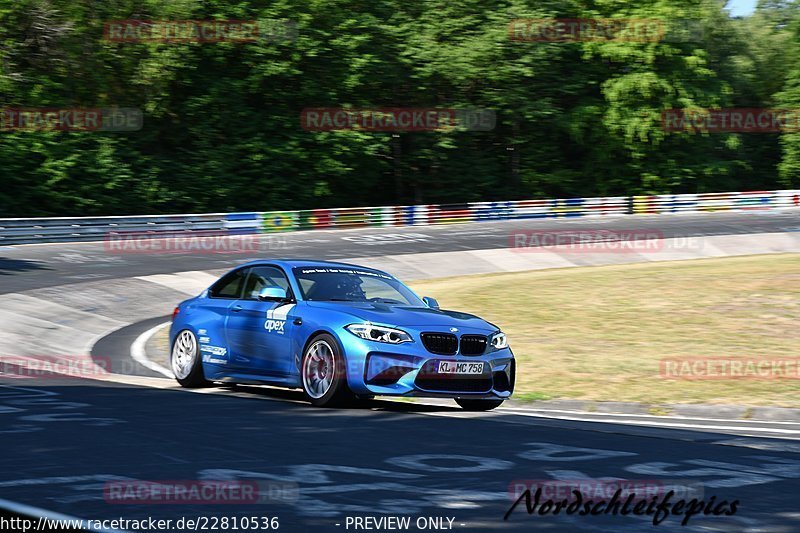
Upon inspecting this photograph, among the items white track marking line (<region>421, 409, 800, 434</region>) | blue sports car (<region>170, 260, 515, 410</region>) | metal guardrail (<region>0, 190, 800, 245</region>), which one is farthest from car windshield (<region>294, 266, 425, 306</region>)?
metal guardrail (<region>0, 190, 800, 245</region>)

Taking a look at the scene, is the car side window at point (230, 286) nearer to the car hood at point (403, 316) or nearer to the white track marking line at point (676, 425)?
the car hood at point (403, 316)

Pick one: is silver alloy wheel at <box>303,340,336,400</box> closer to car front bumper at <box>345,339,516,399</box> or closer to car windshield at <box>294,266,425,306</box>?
car front bumper at <box>345,339,516,399</box>

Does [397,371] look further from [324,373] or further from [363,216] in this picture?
[363,216]

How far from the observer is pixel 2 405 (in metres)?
9.73

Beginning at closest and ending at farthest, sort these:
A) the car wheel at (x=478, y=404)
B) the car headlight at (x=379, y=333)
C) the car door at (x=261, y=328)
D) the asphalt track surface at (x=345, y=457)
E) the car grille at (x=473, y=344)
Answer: the asphalt track surface at (x=345, y=457), the car headlight at (x=379, y=333), the car grille at (x=473, y=344), the car door at (x=261, y=328), the car wheel at (x=478, y=404)

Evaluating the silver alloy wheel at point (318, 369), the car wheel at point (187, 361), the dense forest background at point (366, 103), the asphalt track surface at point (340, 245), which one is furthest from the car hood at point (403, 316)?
the dense forest background at point (366, 103)

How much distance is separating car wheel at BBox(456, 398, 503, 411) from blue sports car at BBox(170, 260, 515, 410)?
0.01 m

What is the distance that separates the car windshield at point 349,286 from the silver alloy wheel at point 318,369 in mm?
758

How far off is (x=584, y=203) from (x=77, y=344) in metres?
41.9

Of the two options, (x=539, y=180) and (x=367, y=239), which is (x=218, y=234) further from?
(x=539, y=180)

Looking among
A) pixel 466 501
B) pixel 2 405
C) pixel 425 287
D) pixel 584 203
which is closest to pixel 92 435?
pixel 2 405

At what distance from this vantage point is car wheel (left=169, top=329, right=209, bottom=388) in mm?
12211

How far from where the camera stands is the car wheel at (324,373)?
10.1 metres

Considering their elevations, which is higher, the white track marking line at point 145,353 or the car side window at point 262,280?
the car side window at point 262,280
